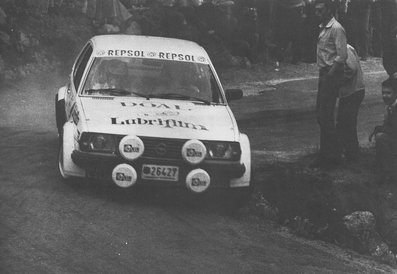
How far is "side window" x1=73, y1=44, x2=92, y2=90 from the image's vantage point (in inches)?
342

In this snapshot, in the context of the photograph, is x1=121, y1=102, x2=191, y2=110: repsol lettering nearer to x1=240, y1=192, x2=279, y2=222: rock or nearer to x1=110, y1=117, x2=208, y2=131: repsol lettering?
x1=110, y1=117, x2=208, y2=131: repsol lettering

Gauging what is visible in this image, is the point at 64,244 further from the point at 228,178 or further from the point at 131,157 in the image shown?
the point at 228,178

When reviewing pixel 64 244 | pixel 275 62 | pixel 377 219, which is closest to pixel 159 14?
pixel 275 62

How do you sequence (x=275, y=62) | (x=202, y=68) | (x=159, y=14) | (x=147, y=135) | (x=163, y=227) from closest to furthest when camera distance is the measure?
(x=163, y=227) → (x=147, y=135) → (x=202, y=68) → (x=159, y=14) → (x=275, y=62)

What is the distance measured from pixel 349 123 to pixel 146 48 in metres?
2.58

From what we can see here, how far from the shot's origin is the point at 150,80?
→ 8.42 metres

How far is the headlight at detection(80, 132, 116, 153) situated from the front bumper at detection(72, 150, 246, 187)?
0.17ft

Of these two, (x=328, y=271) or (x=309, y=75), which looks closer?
(x=328, y=271)

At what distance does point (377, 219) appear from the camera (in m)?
8.15

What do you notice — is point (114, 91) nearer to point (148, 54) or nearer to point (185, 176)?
point (148, 54)

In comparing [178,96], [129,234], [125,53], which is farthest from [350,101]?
[129,234]

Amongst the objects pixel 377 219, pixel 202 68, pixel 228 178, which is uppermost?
A: pixel 202 68

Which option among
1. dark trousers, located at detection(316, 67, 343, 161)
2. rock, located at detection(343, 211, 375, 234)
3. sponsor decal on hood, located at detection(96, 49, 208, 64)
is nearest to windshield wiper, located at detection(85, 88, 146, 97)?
sponsor decal on hood, located at detection(96, 49, 208, 64)

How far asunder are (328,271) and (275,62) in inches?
513
